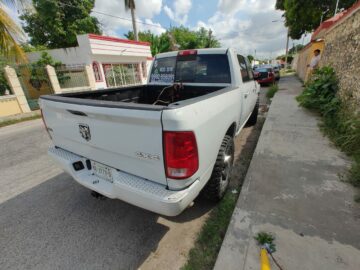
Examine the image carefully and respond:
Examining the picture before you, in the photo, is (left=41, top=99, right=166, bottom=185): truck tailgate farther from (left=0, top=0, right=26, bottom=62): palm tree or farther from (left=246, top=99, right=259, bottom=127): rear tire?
(left=0, top=0, right=26, bottom=62): palm tree

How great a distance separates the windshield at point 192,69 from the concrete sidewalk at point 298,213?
162cm

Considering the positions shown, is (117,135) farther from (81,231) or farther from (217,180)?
(81,231)

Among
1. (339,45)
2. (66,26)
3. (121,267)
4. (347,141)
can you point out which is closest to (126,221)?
(121,267)

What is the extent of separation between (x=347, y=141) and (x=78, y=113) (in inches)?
171

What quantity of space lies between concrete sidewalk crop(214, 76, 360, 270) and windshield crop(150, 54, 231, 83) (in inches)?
63.9

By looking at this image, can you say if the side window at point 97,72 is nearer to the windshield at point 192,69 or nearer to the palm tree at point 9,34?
the palm tree at point 9,34

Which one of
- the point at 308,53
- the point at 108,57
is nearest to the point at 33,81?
the point at 108,57

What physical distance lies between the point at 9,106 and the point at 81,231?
10055 mm

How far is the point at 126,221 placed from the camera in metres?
2.45

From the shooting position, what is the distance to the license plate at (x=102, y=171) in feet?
6.53

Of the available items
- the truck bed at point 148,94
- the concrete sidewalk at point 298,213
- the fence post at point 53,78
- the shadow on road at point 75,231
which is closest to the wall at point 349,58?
the concrete sidewalk at point 298,213

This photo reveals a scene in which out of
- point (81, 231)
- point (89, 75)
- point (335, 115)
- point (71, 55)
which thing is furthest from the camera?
point (71, 55)

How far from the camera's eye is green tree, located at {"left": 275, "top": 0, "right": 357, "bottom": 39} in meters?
16.4

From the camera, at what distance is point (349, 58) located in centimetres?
507
